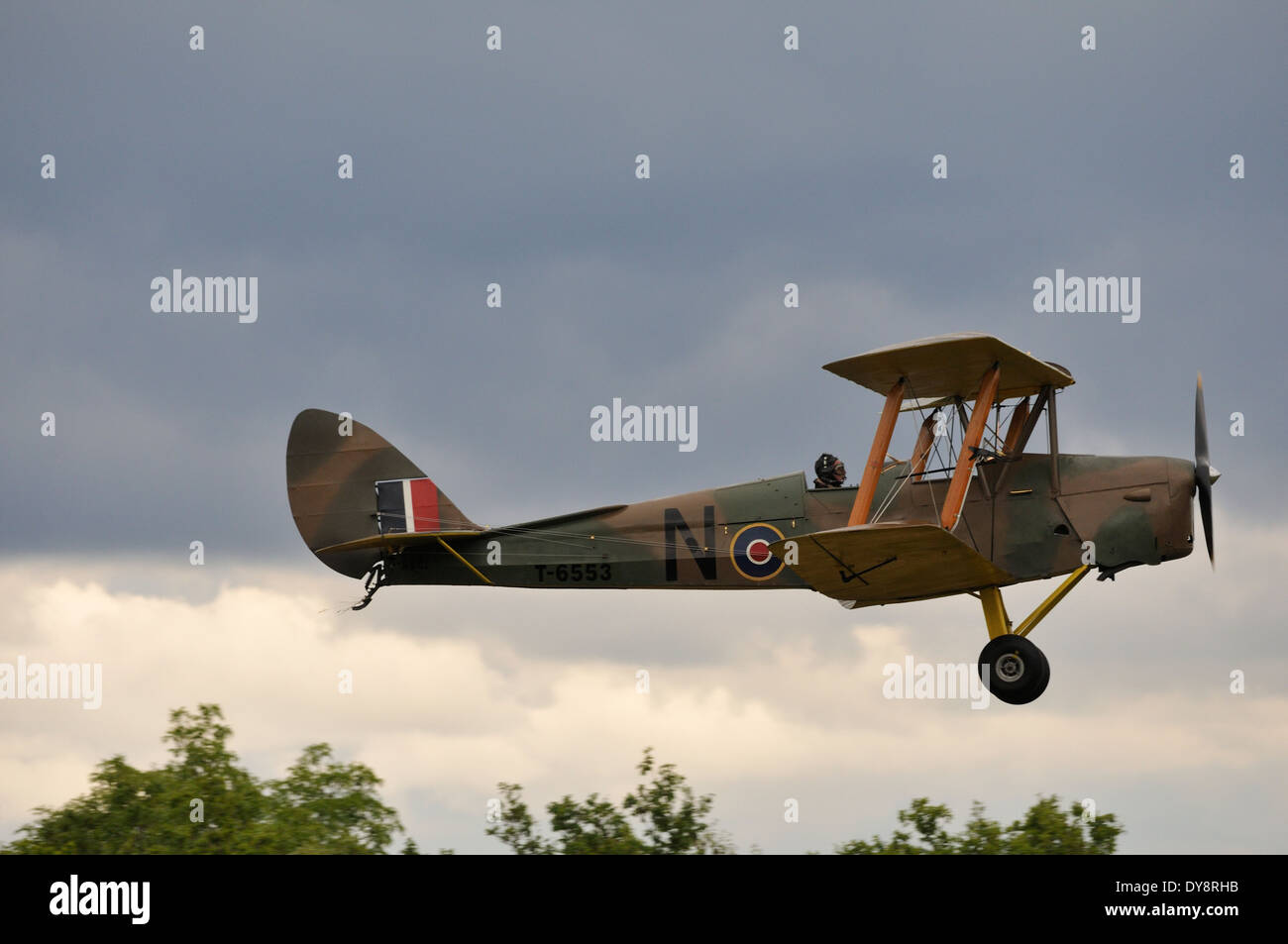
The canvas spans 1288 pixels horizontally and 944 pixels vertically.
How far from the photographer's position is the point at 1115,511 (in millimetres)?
14820

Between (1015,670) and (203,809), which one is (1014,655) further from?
(203,809)

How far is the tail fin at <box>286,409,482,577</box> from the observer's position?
18.0 metres

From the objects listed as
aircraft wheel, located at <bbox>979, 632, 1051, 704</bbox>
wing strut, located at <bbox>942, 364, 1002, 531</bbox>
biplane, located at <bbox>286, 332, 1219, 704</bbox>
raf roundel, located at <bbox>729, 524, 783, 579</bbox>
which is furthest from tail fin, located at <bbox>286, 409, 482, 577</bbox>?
aircraft wheel, located at <bbox>979, 632, 1051, 704</bbox>

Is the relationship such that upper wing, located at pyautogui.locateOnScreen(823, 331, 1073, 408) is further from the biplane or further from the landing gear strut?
the landing gear strut

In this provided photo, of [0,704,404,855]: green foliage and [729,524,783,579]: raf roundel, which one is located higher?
[729,524,783,579]: raf roundel

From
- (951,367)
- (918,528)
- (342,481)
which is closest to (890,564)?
(918,528)

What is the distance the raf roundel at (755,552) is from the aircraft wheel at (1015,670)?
2588 millimetres

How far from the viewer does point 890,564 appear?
14.5 metres

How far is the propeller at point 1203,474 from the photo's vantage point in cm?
1490

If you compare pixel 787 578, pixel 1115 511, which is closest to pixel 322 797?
pixel 787 578

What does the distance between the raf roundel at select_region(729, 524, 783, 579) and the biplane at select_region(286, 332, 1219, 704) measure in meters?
0.02

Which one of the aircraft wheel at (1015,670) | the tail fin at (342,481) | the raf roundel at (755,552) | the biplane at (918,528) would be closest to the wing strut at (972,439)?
the biplane at (918,528)

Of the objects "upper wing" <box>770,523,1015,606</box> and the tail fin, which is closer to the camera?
"upper wing" <box>770,523,1015,606</box>
